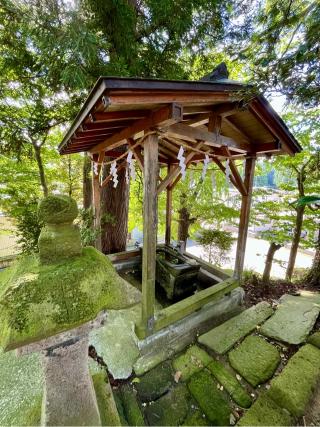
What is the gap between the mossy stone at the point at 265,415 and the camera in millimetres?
1942

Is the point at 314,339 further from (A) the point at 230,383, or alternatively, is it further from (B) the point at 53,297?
(B) the point at 53,297

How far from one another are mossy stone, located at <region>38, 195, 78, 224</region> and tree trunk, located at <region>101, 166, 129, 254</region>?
12.2 ft

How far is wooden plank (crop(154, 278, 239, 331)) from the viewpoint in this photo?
8.98 ft

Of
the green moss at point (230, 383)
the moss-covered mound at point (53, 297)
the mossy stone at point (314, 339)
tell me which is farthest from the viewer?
the mossy stone at point (314, 339)

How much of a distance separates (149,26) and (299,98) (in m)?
4.26

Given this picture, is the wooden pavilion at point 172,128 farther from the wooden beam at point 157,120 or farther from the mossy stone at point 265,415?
the mossy stone at point 265,415

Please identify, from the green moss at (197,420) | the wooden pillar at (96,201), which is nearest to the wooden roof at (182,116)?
the wooden pillar at (96,201)

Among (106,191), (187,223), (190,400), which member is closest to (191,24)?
(106,191)

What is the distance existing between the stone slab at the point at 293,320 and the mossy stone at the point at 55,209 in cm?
352

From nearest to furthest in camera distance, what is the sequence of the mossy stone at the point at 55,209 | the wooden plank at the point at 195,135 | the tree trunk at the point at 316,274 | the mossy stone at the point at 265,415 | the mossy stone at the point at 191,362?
the mossy stone at the point at 55,209 < the mossy stone at the point at 265,415 < the wooden plank at the point at 195,135 < the mossy stone at the point at 191,362 < the tree trunk at the point at 316,274

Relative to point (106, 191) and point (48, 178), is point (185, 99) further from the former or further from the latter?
point (48, 178)

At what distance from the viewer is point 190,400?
225cm

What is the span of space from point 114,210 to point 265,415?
15.2 feet

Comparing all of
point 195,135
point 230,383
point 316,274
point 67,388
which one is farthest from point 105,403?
point 316,274
